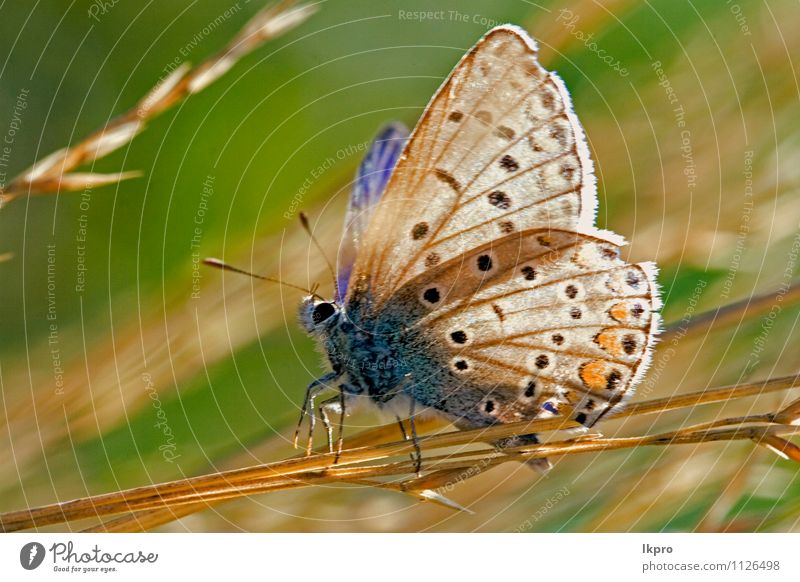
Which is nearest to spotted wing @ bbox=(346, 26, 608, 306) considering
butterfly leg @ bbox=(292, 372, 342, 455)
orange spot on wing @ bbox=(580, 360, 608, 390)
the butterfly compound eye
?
the butterfly compound eye

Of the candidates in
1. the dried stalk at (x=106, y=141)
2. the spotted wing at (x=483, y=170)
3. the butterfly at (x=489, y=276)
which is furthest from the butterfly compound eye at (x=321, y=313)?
the dried stalk at (x=106, y=141)

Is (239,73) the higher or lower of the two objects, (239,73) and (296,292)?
the higher

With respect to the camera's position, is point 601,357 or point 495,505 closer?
point 601,357

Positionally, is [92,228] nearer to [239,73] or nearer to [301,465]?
[239,73]

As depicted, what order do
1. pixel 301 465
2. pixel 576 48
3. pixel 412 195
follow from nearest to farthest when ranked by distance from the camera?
pixel 301 465
pixel 412 195
pixel 576 48

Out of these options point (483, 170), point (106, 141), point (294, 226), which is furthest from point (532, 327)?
point (106, 141)

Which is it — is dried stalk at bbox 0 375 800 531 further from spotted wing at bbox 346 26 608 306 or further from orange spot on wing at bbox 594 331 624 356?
spotted wing at bbox 346 26 608 306
